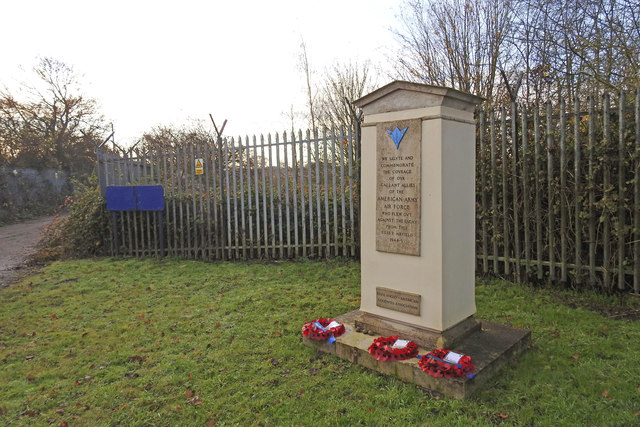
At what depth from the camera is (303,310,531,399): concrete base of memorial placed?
2896 millimetres

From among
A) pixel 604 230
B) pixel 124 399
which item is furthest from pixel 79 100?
pixel 604 230

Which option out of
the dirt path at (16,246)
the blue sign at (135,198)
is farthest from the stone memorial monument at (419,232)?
the dirt path at (16,246)

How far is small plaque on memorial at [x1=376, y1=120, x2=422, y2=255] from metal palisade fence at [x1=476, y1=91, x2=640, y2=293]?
260 cm

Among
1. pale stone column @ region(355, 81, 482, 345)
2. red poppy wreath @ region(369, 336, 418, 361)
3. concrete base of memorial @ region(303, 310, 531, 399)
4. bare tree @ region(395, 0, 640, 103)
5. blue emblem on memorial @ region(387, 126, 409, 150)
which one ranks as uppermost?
bare tree @ region(395, 0, 640, 103)

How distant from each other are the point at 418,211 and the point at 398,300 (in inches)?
32.7

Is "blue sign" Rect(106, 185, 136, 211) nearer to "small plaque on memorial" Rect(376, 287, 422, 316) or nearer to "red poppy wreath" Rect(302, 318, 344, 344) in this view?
"red poppy wreath" Rect(302, 318, 344, 344)

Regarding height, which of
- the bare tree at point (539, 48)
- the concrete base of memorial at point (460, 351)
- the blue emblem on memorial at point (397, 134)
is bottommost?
the concrete base of memorial at point (460, 351)

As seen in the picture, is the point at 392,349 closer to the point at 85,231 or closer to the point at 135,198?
the point at 135,198

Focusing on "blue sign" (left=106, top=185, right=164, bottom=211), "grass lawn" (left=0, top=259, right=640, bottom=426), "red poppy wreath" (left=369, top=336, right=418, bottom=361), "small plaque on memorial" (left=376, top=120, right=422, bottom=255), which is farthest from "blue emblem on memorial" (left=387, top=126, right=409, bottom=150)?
"blue sign" (left=106, top=185, right=164, bottom=211)

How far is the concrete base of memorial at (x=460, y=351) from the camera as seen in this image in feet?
9.50

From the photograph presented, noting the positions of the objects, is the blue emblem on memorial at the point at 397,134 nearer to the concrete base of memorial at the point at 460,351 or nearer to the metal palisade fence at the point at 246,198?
the concrete base of memorial at the point at 460,351

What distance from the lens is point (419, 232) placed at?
3.38 meters

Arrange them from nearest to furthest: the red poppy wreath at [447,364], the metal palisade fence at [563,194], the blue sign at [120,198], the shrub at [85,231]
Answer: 1. the red poppy wreath at [447,364]
2. the metal palisade fence at [563,194]
3. the blue sign at [120,198]
4. the shrub at [85,231]

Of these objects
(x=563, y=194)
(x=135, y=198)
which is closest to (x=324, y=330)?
(x=563, y=194)
